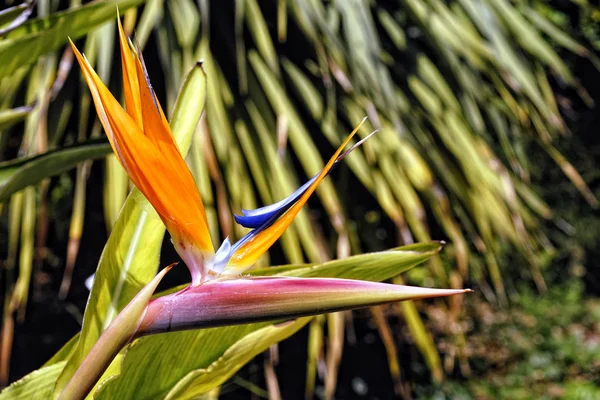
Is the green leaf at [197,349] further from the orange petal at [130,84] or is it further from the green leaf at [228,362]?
the orange petal at [130,84]

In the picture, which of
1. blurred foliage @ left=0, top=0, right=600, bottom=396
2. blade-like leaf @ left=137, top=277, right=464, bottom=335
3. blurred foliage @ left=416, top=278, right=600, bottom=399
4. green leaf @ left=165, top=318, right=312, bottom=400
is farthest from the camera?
blurred foliage @ left=416, top=278, right=600, bottom=399

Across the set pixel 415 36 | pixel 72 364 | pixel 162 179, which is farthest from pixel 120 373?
pixel 415 36

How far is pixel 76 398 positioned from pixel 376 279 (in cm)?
20

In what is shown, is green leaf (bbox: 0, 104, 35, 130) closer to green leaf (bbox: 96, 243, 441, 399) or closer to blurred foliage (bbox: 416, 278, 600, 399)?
green leaf (bbox: 96, 243, 441, 399)

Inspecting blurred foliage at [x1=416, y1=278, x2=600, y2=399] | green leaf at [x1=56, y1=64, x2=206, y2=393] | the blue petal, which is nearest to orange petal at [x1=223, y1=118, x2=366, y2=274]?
the blue petal

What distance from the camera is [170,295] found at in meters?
0.38

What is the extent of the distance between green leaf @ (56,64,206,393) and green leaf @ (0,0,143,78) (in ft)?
0.28

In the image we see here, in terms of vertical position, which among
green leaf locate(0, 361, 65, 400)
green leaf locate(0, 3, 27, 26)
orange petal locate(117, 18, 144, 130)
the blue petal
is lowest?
green leaf locate(0, 361, 65, 400)

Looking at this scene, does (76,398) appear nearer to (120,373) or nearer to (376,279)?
(120,373)

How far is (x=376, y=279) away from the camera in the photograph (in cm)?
49

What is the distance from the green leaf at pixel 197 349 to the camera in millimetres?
476

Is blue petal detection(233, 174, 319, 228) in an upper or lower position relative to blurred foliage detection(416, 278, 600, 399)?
upper

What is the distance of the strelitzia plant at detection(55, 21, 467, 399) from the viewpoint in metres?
0.36

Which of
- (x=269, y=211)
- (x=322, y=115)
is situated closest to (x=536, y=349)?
(x=322, y=115)
